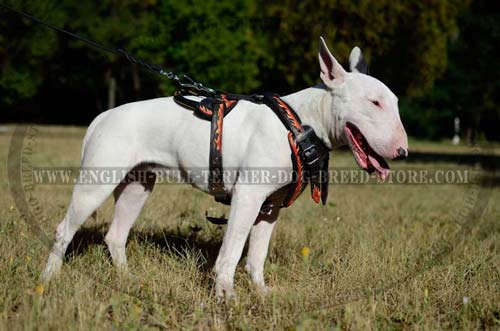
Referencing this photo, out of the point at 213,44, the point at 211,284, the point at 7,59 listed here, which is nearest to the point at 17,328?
the point at 211,284

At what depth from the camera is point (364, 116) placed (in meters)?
3.00

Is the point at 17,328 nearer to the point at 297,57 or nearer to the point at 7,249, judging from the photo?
the point at 7,249

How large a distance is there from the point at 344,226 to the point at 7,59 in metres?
7.05

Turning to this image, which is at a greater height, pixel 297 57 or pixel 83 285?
pixel 297 57

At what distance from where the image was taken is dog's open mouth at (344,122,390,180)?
3.08 m

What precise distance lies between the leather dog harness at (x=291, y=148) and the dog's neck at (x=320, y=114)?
45 millimetres

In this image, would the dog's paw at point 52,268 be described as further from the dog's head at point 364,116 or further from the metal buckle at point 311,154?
the dog's head at point 364,116

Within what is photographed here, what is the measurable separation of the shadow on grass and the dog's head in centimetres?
168

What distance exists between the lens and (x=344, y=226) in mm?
5410

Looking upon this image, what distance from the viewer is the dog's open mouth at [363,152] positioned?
3.08 meters

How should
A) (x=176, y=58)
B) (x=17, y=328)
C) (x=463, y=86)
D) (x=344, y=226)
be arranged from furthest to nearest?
(x=176, y=58)
(x=463, y=86)
(x=344, y=226)
(x=17, y=328)

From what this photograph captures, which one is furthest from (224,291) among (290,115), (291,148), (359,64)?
(359,64)

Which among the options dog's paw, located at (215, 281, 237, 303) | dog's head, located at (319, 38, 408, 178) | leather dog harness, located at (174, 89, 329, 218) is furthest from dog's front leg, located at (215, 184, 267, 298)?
dog's head, located at (319, 38, 408, 178)

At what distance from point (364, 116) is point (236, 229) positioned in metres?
1.06
